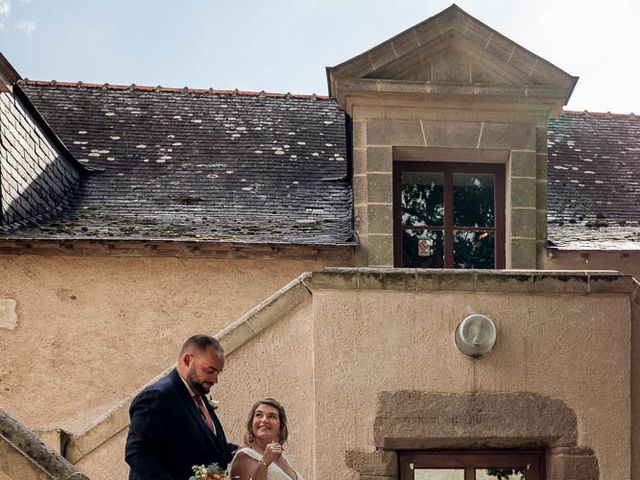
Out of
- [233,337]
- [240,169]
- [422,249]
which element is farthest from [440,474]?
[240,169]

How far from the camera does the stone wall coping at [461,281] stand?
212 inches

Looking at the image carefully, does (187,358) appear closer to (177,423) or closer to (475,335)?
(177,423)

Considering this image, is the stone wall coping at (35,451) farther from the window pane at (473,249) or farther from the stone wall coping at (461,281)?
the window pane at (473,249)

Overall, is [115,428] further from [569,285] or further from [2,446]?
[569,285]

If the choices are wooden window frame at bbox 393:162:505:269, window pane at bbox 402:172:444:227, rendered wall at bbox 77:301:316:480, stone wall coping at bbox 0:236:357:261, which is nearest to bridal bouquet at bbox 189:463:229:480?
rendered wall at bbox 77:301:316:480

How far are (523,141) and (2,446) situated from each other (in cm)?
654

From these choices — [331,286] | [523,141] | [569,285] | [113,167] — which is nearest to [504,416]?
[569,285]

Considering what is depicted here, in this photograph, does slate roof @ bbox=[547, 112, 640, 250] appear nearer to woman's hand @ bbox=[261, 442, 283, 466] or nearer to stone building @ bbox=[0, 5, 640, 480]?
stone building @ bbox=[0, 5, 640, 480]

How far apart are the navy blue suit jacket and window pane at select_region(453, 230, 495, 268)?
5136mm

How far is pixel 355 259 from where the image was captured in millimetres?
8344

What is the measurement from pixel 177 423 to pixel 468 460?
2543 mm

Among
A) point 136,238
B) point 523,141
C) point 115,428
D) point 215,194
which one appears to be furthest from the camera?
point 215,194

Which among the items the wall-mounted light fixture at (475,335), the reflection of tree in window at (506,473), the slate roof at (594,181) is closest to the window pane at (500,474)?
the reflection of tree in window at (506,473)

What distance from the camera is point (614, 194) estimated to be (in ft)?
31.3
